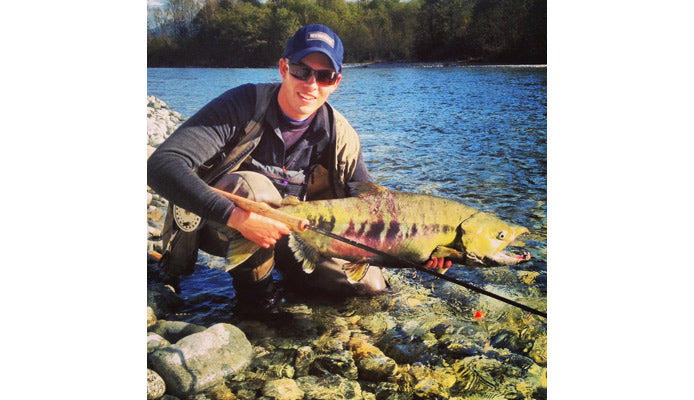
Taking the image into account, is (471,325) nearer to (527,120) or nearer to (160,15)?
(527,120)

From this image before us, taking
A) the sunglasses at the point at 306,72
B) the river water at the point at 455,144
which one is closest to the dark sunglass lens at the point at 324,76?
the sunglasses at the point at 306,72

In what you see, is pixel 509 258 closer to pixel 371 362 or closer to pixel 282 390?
pixel 371 362

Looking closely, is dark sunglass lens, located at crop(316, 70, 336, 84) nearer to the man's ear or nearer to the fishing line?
the man's ear

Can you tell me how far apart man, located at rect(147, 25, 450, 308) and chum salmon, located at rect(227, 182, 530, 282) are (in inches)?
2.5

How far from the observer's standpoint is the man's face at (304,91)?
Answer: 327 centimetres

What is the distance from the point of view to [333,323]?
3303 mm

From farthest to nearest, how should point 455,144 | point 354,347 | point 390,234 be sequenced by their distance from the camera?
point 455,144
point 390,234
point 354,347

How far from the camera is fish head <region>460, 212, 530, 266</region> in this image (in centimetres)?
331

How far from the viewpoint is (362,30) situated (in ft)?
11.9

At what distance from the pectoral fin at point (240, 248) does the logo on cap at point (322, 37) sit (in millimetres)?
1285

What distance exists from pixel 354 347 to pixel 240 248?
0.91 metres

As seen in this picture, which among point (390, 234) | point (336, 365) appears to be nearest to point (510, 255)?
point (390, 234)

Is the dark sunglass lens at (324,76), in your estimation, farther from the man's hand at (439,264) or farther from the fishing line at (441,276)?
the man's hand at (439,264)

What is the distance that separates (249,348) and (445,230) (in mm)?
1387
